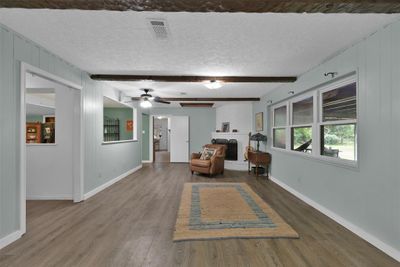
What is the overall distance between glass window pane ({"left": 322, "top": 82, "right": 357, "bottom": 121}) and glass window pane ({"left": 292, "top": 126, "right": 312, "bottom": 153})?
0.55 m

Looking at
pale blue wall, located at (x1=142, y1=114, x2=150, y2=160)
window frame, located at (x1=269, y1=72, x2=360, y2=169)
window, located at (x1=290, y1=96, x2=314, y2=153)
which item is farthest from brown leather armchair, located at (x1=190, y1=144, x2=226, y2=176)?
pale blue wall, located at (x1=142, y1=114, x2=150, y2=160)

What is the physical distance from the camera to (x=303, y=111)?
4.04 metres

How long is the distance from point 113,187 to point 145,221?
6.79ft

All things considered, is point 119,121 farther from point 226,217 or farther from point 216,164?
point 226,217

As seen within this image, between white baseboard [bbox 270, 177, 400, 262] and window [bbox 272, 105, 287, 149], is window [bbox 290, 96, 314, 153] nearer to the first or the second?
window [bbox 272, 105, 287, 149]

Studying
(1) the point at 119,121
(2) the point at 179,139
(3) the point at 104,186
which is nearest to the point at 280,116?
(2) the point at 179,139

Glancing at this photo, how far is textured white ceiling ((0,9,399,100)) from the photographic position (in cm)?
197

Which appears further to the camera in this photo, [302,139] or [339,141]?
[302,139]

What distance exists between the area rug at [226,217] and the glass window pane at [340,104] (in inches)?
67.8

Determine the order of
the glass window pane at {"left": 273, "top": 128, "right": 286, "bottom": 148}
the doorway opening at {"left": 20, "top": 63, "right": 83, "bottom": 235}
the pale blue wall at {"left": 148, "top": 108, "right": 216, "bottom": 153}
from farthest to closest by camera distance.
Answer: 1. the pale blue wall at {"left": 148, "top": 108, "right": 216, "bottom": 153}
2. the glass window pane at {"left": 273, "top": 128, "right": 286, "bottom": 148}
3. the doorway opening at {"left": 20, "top": 63, "right": 83, "bottom": 235}

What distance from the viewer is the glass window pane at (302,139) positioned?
3.78 meters

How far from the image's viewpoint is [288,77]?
3959 mm

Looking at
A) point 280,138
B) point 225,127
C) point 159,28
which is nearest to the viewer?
point 159,28

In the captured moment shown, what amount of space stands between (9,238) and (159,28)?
2.81m
